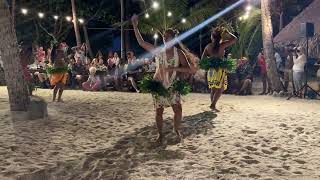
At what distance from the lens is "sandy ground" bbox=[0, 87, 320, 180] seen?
498 centimetres

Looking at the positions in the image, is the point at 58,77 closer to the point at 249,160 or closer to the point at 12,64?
the point at 12,64

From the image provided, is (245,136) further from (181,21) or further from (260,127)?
(181,21)

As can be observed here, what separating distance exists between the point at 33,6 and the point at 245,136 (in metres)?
20.8

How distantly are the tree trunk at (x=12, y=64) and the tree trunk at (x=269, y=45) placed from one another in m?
7.93

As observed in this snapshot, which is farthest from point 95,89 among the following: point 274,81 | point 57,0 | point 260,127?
point 57,0

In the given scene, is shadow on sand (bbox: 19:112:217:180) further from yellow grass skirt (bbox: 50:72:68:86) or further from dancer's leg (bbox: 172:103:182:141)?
yellow grass skirt (bbox: 50:72:68:86)

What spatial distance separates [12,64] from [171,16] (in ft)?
41.0

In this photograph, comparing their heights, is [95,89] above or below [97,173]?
above

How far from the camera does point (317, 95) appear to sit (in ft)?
40.2

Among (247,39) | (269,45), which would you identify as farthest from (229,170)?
(247,39)

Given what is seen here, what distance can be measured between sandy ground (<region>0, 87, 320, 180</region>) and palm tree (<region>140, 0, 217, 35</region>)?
10.9 m

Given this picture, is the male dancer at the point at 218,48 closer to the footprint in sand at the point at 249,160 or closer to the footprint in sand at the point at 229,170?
the footprint in sand at the point at 249,160

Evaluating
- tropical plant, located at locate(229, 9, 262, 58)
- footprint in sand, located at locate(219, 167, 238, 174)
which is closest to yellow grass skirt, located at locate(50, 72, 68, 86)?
footprint in sand, located at locate(219, 167, 238, 174)

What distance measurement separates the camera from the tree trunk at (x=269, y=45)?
519 inches
